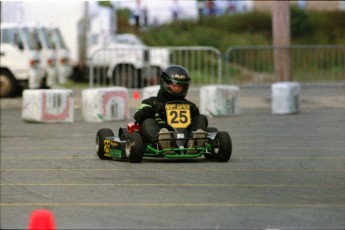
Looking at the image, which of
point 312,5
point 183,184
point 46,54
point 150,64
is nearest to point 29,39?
point 46,54

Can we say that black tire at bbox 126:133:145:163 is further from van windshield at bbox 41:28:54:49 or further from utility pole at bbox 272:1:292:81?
van windshield at bbox 41:28:54:49

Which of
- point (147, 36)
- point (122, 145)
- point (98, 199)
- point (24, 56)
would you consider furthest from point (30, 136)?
point (147, 36)

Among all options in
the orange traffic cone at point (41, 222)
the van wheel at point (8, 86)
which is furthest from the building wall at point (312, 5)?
the orange traffic cone at point (41, 222)

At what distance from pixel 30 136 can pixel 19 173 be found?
6401mm

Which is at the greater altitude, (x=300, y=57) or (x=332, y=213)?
(x=300, y=57)

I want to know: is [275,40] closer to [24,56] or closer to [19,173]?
[24,56]

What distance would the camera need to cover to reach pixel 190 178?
1362 centimetres

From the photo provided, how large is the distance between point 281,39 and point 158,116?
15.8 meters

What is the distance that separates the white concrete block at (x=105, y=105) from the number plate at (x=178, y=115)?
894 centimetres

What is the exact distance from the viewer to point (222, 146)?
50.3 feet

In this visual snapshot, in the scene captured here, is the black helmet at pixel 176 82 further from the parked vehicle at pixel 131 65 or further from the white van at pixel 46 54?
the white van at pixel 46 54

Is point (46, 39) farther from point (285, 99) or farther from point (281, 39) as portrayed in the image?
point (285, 99)

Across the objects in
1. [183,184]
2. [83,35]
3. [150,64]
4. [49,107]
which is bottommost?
[183,184]

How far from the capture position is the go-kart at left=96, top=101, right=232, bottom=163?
49.9 feet
